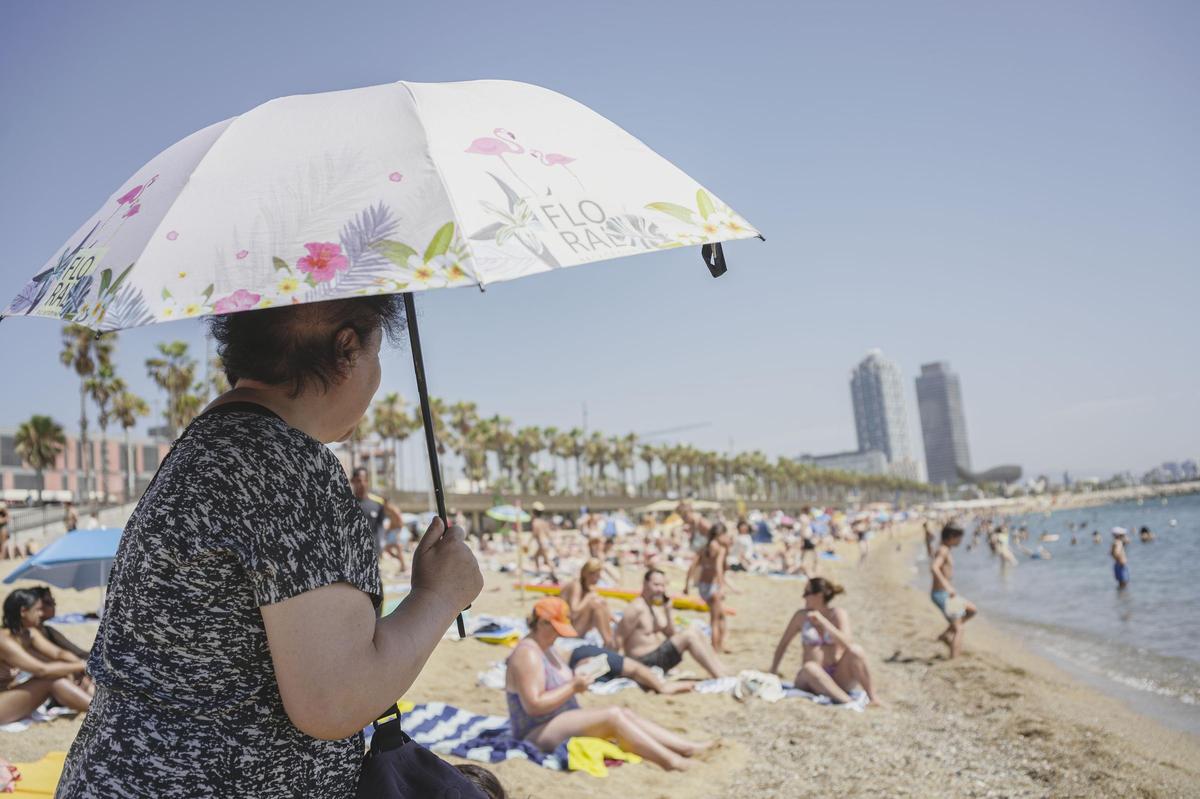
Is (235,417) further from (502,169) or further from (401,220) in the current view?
(502,169)

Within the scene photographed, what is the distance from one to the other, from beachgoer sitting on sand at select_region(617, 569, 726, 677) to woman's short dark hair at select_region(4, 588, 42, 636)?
5166mm

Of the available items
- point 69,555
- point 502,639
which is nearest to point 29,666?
point 69,555

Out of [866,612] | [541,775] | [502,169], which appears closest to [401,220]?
[502,169]

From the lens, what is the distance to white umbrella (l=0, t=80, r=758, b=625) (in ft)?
4.33

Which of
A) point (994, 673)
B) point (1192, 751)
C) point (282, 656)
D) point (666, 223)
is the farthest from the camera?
point (994, 673)

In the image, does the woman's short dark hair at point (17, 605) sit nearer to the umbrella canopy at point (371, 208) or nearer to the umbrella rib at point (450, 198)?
the umbrella canopy at point (371, 208)

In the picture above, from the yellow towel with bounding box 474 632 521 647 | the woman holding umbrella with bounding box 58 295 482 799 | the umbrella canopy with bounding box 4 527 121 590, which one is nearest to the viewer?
the woman holding umbrella with bounding box 58 295 482 799

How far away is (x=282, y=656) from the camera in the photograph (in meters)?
1.10

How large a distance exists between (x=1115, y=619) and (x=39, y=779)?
672 inches

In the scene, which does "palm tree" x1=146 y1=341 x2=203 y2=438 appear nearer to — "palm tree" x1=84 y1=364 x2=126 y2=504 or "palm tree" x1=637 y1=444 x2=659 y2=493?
"palm tree" x1=84 y1=364 x2=126 y2=504

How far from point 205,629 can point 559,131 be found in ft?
3.98

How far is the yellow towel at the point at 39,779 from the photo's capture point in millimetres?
3736

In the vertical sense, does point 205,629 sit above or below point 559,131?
below

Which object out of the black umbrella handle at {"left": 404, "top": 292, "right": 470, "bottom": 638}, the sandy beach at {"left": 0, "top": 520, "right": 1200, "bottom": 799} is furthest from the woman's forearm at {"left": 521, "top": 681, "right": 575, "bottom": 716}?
the black umbrella handle at {"left": 404, "top": 292, "right": 470, "bottom": 638}
